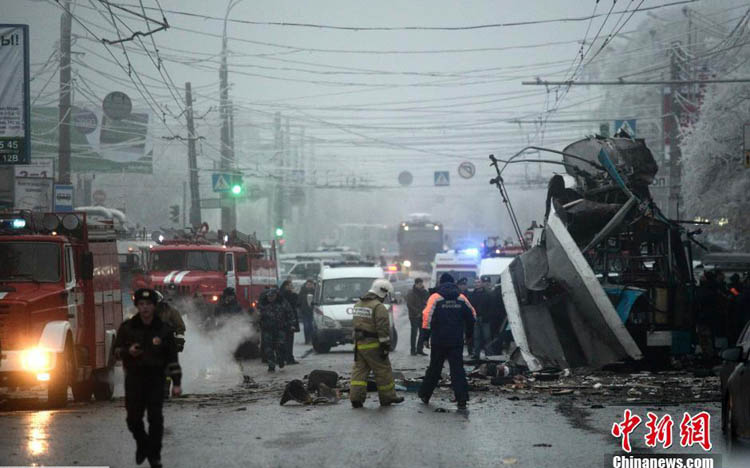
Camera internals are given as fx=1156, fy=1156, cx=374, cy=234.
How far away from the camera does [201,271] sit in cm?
2700

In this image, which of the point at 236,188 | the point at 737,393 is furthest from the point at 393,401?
the point at 236,188

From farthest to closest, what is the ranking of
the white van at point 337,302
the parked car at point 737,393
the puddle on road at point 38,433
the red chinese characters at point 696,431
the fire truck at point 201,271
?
the white van at point 337,302 < the fire truck at point 201,271 < the red chinese characters at point 696,431 < the puddle on road at point 38,433 < the parked car at point 737,393

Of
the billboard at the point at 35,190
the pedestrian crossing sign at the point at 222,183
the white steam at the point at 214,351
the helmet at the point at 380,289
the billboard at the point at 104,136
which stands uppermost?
the billboard at the point at 104,136

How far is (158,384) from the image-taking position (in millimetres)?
10062

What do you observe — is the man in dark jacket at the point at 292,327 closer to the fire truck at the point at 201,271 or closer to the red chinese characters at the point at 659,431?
the fire truck at the point at 201,271

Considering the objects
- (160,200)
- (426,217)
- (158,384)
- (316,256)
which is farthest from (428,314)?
(160,200)

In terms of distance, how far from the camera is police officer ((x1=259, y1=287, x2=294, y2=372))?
23797mm

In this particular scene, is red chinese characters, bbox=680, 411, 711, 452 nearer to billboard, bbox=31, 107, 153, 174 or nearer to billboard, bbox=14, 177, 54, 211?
billboard, bbox=14, 177, 54, 211

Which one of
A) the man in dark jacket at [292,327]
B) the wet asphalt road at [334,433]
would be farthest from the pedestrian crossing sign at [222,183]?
the wet asphalt road at [334,433]

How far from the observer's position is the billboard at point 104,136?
163 ft

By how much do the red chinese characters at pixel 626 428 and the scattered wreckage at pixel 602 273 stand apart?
6.09 metres

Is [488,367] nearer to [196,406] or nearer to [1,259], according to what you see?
[196,406]

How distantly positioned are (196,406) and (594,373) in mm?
7094

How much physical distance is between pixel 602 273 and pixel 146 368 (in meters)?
13.1
